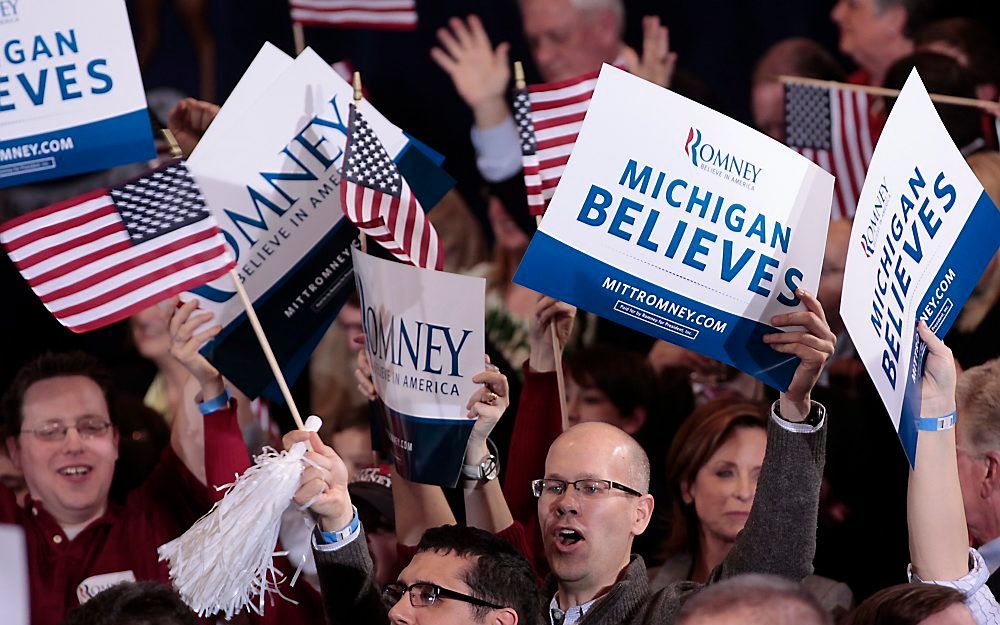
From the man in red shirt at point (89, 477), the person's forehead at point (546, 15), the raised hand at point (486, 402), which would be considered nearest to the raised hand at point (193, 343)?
the man in red shirt at point (89, 477)

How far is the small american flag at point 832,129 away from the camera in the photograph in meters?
5.27

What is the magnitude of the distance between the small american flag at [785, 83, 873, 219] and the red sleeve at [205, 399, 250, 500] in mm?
2613

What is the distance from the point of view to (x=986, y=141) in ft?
16.6

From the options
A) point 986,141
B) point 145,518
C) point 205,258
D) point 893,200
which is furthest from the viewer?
point 986,141

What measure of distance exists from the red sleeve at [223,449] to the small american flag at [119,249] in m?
0.34

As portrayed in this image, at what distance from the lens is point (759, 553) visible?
287 cm

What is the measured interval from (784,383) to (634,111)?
673 mm

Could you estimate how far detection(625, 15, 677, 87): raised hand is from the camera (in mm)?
5742

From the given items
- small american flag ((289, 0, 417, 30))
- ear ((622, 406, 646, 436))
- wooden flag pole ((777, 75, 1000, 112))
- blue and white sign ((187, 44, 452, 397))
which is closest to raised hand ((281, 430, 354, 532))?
blue and white sign ((187, 44, 452, 397))

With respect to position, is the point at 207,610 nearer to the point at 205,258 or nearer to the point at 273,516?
the point at 273,516

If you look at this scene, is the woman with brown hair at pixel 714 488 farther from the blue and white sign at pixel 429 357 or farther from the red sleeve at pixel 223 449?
the red sleeve at pixel 223 449

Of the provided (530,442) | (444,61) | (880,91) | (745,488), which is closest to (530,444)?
(530,442)

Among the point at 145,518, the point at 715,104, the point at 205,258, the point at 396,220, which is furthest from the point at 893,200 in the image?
the point at 715,104

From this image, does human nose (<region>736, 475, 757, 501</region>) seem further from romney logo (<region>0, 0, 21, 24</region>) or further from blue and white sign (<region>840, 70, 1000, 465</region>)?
romney logo (<region>0, 0, 21, 24</region>)
